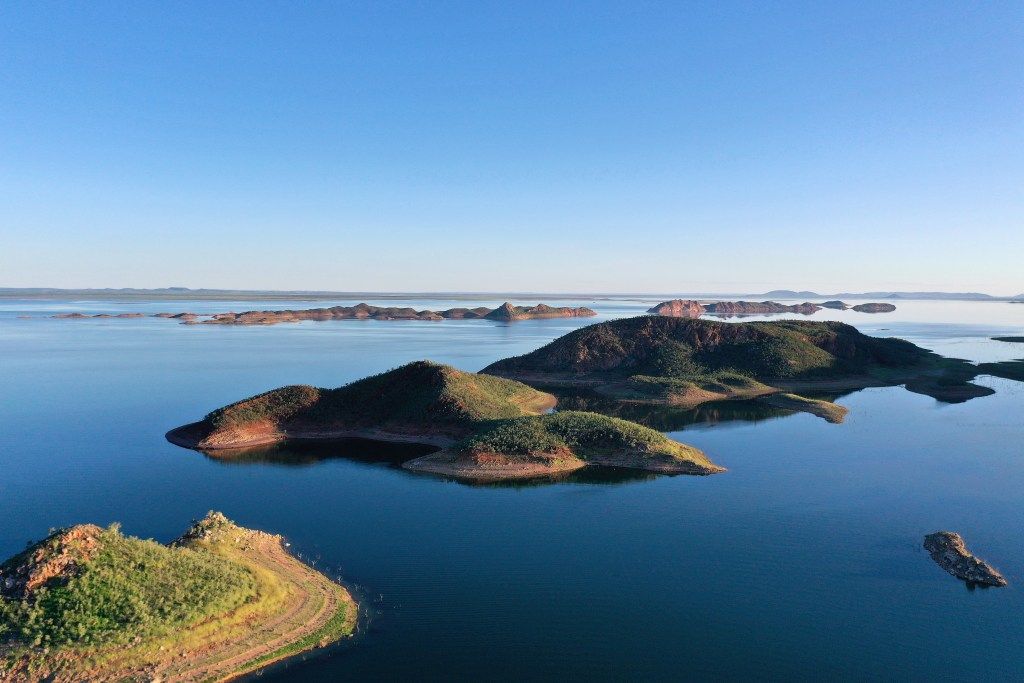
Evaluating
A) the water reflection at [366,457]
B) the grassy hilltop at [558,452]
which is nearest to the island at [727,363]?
the grassy hilltop at [558,452]

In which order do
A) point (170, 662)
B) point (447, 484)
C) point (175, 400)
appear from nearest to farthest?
point (170, 662) → point (447, 484) → point (175, 400)

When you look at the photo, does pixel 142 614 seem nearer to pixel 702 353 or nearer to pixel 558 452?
pixel 558 452

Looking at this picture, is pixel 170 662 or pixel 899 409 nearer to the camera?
pixel 170 662

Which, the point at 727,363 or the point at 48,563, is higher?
the point at 48,563

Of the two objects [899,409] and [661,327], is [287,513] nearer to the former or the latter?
[899,409]

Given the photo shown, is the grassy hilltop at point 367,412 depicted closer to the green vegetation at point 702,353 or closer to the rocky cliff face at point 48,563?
the rocky cliff face at point 48,563

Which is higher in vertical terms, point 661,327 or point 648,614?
point 661,327

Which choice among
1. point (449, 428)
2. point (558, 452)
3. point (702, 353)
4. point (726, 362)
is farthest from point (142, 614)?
point (702, 353)

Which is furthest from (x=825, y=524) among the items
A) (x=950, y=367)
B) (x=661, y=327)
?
(x=950, y=367)
